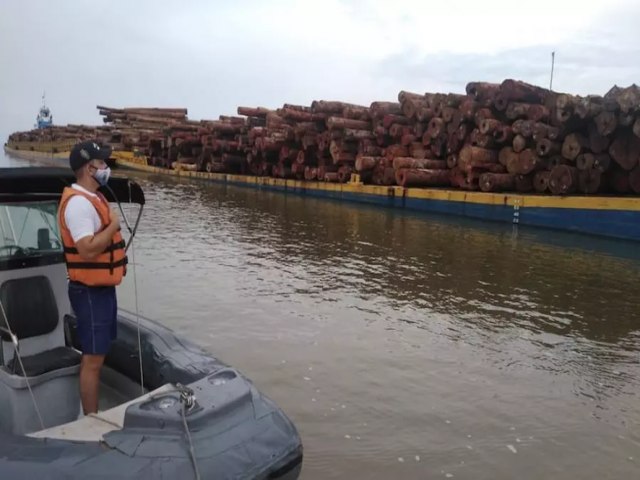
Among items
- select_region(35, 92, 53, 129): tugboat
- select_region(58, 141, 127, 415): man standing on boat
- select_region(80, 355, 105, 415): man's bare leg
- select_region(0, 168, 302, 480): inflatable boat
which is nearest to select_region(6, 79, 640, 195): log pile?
select_region(0, 168, 302, 480): inflatable boat

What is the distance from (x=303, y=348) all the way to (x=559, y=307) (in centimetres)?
363

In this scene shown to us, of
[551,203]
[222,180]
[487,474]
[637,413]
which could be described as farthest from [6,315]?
[222,180]

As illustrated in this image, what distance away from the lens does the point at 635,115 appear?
12.3 meters

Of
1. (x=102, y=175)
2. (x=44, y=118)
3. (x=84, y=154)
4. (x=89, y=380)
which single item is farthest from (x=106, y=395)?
(x=44, y=118)

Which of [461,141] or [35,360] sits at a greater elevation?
[461,141]

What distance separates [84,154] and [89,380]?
4.32 ft

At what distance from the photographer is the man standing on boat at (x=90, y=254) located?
10.1 ft

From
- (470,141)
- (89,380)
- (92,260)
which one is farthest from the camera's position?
(470,141)

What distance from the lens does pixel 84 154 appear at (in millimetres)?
3145

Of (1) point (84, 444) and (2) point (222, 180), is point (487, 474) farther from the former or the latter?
(2) point (222, 180)

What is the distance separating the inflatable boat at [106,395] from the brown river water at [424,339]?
3.46 feet

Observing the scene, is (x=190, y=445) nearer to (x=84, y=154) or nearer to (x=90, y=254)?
(x=90, y=254)

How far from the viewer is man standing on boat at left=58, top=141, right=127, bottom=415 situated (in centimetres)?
307

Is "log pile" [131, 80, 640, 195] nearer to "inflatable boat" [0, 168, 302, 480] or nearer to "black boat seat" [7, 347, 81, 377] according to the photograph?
"inflatable boat" [0, 168, 302, 480]
